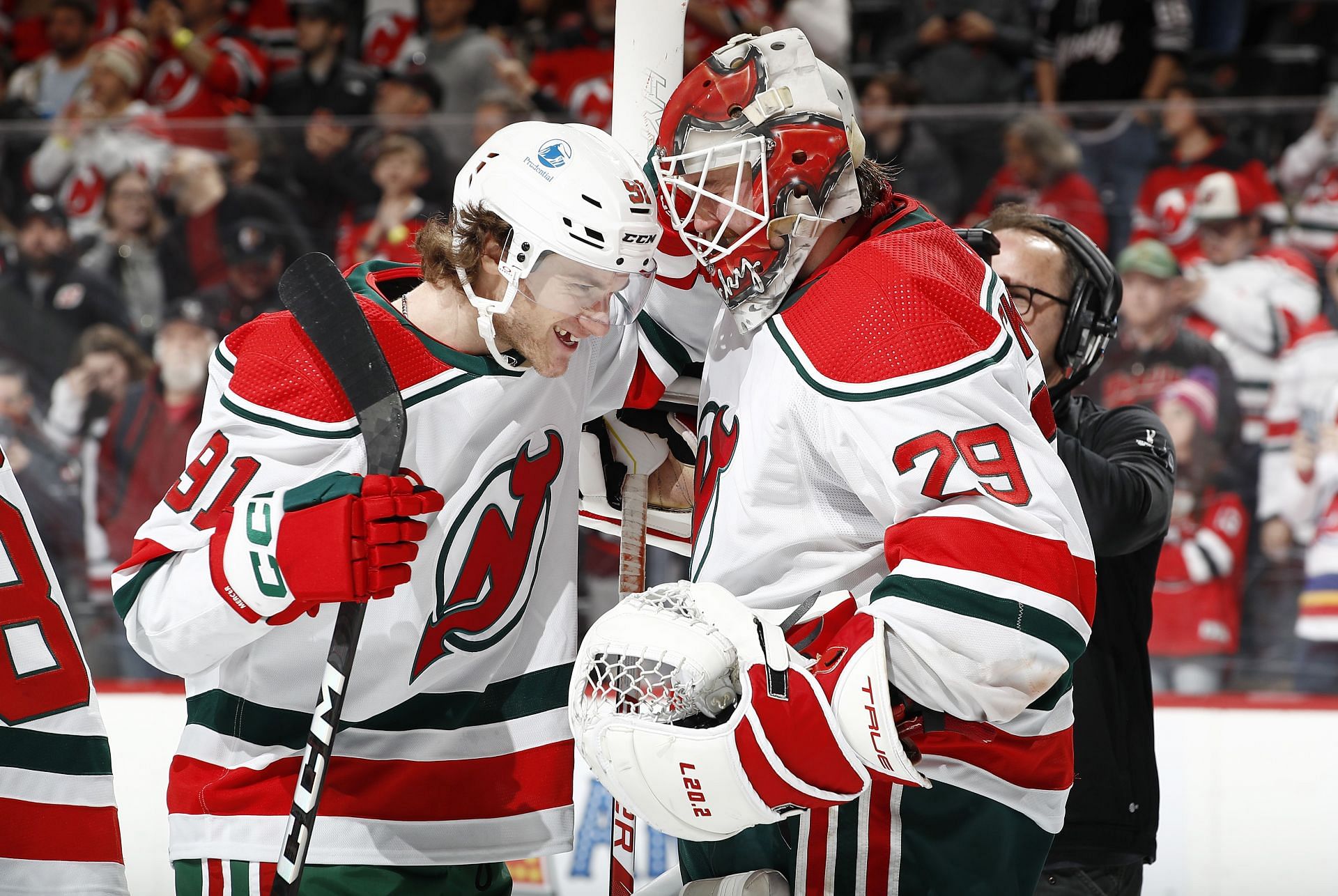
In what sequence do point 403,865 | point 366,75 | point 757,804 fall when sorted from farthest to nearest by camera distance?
point 366,75, point 403,865, point 757,804

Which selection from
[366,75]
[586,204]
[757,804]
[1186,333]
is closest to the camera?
[757,804]

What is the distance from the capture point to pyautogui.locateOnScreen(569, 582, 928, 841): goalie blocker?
1360 millimetres

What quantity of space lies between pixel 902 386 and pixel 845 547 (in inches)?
8.8

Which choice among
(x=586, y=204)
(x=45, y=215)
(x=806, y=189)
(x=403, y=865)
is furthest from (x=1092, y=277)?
(x=45, y=215)

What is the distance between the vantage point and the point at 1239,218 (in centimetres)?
364

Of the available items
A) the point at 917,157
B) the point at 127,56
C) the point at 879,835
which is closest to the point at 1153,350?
the point at 917,157

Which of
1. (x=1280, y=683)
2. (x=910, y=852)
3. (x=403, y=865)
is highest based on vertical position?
(x=910, y=852)

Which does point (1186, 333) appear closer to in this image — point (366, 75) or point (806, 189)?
point (806, 189)

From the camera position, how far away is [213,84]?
536 centimetres

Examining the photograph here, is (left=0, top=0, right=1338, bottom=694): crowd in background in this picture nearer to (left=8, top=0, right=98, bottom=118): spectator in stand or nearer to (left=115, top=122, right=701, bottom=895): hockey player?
(left=8, top=0, right=98, bottom=118): spectator in stand

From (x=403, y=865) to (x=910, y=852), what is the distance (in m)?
0.62

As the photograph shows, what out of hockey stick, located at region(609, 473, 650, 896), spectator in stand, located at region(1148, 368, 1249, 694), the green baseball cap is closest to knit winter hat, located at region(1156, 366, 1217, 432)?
spectator in stand, located at region(1148, 368, 1249, 694)

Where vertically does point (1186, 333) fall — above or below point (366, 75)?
below

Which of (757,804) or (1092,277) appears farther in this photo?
(1092,277)
